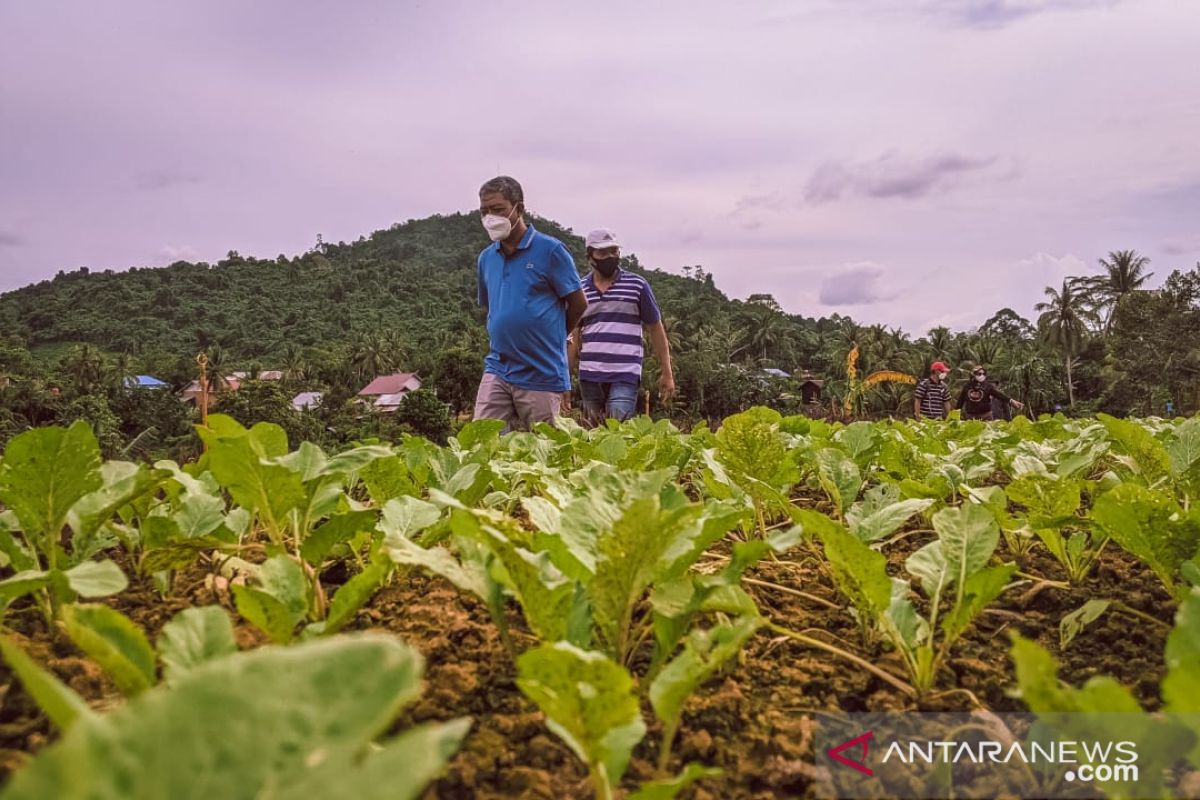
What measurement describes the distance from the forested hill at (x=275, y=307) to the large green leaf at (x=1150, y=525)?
84.7 metres

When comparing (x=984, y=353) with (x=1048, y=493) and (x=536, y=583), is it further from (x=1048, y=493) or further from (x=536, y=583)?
(x=536, y=583)

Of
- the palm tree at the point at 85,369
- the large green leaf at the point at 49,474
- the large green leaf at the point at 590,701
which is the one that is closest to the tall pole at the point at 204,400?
the large green leaf at the point at 49,474

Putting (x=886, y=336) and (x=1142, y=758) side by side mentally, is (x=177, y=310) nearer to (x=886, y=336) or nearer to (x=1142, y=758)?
(x=886, y=336)

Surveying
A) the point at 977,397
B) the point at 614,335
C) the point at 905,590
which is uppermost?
the point at 614,335

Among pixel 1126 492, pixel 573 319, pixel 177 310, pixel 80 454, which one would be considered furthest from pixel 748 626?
pixel 177 310

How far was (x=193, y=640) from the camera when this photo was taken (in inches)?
34.2

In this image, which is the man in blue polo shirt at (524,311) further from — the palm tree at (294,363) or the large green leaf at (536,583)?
the palm tree at (294,363)

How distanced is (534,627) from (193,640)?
1.41 ft

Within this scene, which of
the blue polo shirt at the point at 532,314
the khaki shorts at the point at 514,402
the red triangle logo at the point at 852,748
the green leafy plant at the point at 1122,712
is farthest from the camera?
the khaki shorts at the point at 514,402

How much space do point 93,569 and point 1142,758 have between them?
1.31 m

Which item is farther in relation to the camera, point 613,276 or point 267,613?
point 613,276

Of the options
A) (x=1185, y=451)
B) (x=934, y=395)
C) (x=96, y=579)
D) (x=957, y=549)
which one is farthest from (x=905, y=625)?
(x=934, y=395)

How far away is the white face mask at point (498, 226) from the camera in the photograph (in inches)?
187

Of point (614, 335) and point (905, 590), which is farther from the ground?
point (614, 335)
